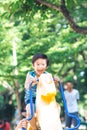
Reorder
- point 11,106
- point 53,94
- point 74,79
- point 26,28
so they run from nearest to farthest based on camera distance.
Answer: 1. point 53,94
2. point 26,28
3. point 74,79
4. point 11,106

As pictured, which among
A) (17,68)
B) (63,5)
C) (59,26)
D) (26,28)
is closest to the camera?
(63,5)

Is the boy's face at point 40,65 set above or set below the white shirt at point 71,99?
above

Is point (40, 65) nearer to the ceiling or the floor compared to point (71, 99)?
nearer to the ceiling

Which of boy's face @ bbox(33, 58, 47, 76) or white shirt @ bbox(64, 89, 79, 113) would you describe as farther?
white shirt @ bbox(64, 89, 79, 113)

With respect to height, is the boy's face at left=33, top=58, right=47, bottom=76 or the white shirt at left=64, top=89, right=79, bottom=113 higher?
the boy's face at left=33, top=58, right=47, bottom=76

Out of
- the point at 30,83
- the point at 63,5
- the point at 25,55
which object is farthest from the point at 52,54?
the point at 30,83

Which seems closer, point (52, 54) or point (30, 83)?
point (30, 83)

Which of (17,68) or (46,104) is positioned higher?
(17,68)

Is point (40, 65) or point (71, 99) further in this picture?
point (71, 99)

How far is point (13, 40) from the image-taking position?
17703mm

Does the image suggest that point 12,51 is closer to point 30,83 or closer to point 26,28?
point 26,28

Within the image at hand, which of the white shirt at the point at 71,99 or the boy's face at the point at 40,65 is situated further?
the white shirt at the point at 71,99

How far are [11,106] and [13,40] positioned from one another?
10.5m

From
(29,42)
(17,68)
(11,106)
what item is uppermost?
(29,42)
